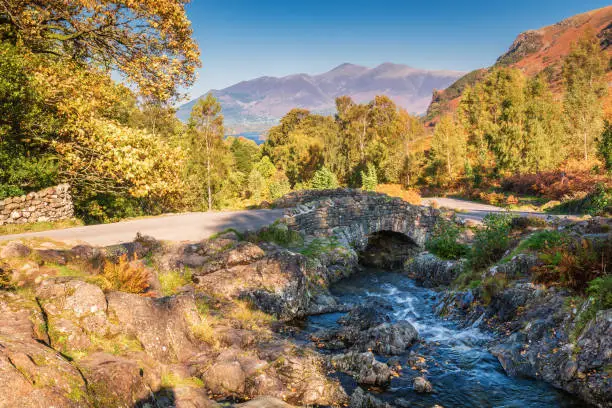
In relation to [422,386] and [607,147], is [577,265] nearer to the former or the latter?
[422,386]

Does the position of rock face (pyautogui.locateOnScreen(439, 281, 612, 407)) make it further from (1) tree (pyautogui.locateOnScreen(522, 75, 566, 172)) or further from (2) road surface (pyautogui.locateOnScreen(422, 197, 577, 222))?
(1) tree (pyautogui.locateOnScreen(522, 75, 566, 172))

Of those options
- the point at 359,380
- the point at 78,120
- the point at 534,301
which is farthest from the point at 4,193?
the point at 534,301

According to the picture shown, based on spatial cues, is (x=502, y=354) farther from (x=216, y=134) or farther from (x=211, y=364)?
(x=216, y=134)

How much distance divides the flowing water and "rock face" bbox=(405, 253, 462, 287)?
3429 millimetres

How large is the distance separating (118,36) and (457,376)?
15723 mm

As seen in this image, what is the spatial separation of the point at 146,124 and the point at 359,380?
33890 millimetres

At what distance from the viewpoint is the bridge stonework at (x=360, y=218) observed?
21.4 m

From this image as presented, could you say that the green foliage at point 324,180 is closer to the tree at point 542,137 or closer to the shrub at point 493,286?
the tree at point 542,137

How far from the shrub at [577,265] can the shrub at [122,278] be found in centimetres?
1165

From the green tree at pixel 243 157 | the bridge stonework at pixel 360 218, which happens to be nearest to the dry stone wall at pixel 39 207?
the bridge stonework at pixel 360 218

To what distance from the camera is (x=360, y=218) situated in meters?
23.0

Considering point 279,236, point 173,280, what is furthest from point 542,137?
point 173,280

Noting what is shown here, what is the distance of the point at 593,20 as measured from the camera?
14175 centimetres

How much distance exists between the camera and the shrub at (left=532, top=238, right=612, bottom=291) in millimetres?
10281
